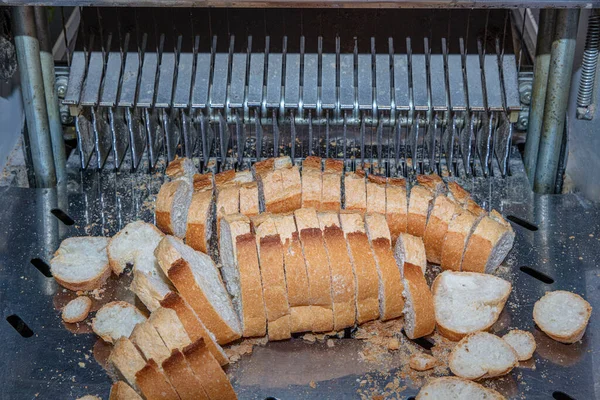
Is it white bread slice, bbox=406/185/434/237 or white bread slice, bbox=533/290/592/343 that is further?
white bread slice, bbox=406/185/434/237

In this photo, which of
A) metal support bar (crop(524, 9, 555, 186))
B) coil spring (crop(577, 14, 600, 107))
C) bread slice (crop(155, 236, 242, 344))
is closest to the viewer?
bread slice (crop(155, 236, 242, 344))

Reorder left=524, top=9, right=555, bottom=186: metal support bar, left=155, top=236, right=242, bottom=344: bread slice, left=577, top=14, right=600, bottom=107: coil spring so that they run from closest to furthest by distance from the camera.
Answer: left=155, top=236, right=242, bottom=344: bread slice
left=577, top=14, right=600, bottom=107: coil spring
left=524, top=9, right=555, bottom=186: metal support bar

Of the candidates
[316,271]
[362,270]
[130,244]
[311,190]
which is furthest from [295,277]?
[130,244]

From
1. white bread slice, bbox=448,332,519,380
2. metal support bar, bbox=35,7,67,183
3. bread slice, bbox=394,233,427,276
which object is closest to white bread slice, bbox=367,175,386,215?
bread slice, bbox=394,233,427,276

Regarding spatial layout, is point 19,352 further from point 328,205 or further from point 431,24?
point 431,24

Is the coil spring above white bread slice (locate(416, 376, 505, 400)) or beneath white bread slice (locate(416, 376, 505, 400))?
above

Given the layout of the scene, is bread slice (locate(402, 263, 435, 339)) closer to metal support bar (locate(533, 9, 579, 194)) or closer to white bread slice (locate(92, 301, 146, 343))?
white bread slice (locate(92, 301, 146, 343))

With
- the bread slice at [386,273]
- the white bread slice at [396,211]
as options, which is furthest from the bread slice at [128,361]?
the white bread slice at [396,211]
